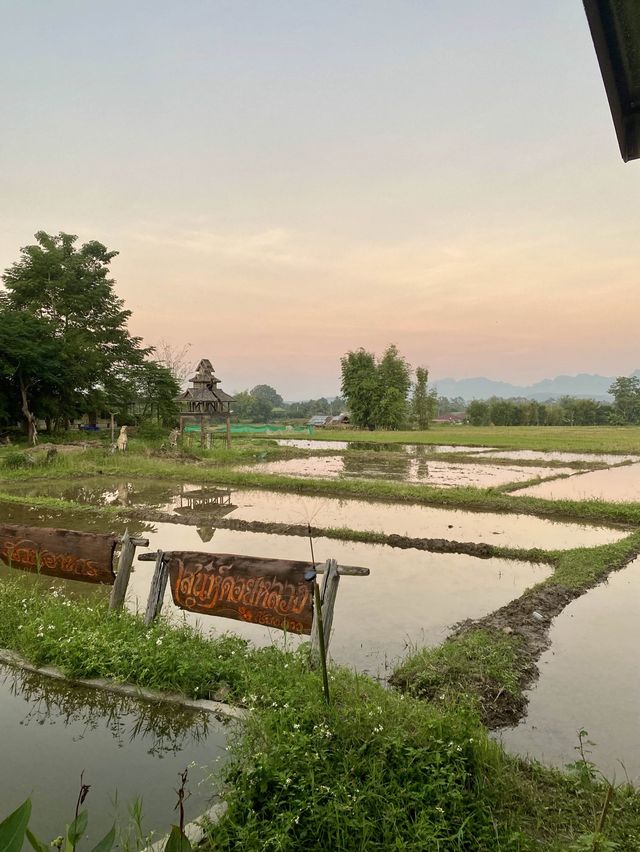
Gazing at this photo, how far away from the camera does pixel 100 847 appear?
1219 millimetres

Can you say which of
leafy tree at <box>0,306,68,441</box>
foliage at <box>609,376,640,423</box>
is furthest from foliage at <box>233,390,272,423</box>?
leafy tree at <box>0,306,68,441</box>

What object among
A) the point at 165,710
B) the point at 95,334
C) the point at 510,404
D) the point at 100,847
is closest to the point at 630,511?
the point at 165,710

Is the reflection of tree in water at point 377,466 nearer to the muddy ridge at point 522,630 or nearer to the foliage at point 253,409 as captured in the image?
the muddy ridge at point 522,630

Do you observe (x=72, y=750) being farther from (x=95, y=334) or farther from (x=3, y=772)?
(x=95, y=334)

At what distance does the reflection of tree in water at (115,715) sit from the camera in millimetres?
4215

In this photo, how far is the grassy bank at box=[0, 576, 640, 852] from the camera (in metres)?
2.97

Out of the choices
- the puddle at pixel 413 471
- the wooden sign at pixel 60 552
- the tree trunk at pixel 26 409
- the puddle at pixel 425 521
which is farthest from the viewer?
the tree trunk at pixel 26 409

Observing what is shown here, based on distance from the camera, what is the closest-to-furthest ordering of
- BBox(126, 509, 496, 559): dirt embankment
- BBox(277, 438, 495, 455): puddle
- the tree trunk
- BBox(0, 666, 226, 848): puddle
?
BBox(0, 666, 226, 848): puddle, BBox(126, 509, 496, 559): dirt embankment, the tree trunk, BBox(277, 438, 495, 455): puddle

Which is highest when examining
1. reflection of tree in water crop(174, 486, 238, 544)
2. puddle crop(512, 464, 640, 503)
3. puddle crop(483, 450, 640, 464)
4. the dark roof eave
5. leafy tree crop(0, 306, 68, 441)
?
leafy tree crop(0, 306, 68, 441)

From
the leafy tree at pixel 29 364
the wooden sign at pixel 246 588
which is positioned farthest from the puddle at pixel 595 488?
the leafy tree at pixel 29 364

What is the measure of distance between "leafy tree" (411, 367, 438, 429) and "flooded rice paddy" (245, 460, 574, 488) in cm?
3335

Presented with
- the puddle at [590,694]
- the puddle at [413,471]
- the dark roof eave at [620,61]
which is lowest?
the puddle at [590,694]

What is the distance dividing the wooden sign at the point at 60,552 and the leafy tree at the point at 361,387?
47.2 metres

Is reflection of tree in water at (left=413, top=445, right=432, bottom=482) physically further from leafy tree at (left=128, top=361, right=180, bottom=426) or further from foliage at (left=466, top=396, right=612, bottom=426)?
foliage at (left=466, top=396, right=612, bottom=426)
